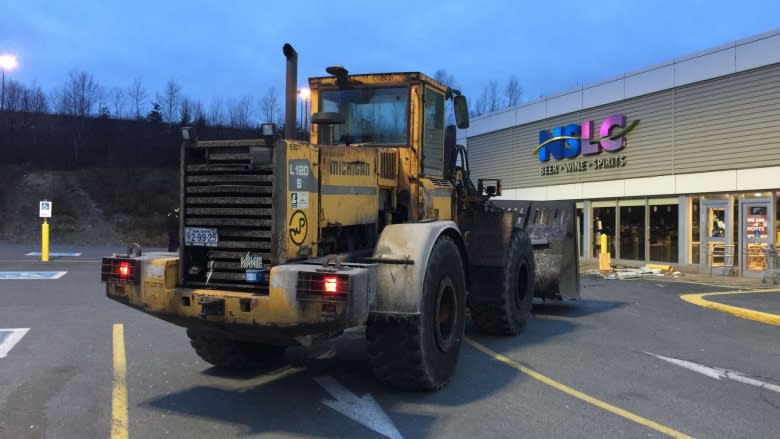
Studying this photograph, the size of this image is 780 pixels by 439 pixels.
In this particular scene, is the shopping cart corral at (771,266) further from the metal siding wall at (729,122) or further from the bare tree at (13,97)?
the bare tree at (13,97)

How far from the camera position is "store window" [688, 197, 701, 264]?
18.5 metres

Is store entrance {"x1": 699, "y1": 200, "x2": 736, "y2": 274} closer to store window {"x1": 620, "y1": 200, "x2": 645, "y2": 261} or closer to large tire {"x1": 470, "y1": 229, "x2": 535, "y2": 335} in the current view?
store window {"x1": 620, "y1": 200, "x2": 645, "y2": 261}

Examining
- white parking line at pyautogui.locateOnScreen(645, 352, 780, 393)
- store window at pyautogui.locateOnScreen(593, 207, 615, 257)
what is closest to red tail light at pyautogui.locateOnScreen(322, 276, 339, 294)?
white parking line at pyautogui.locateOnScreen(645, 352, 780, 393)

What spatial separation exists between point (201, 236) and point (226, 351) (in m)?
1.65

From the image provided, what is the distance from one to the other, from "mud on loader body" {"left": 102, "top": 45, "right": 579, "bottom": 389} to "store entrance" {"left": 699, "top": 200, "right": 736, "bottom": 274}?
13665 mm

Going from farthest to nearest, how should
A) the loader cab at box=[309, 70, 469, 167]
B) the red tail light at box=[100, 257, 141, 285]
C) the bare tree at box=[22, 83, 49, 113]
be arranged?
the bare tree at box=[22, 83, 49, 113]
the loader cab at box=[309, 70, 469, 167]
the red tail light at box=[100, 257, 141, 285]

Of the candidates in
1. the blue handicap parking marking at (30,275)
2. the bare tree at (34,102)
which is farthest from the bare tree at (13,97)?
the blue handicap parking marking at (30,275)

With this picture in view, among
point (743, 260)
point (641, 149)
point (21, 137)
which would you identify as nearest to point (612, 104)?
point (641, 149)

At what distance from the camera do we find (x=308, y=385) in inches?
231

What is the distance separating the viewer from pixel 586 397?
18.3 feet

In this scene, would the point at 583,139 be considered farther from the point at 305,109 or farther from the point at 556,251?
the point at 305,109

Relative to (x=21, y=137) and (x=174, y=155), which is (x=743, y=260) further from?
A: (x=21, y=137)

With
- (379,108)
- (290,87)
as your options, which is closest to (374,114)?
(379,108)

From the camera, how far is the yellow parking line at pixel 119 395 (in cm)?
464
